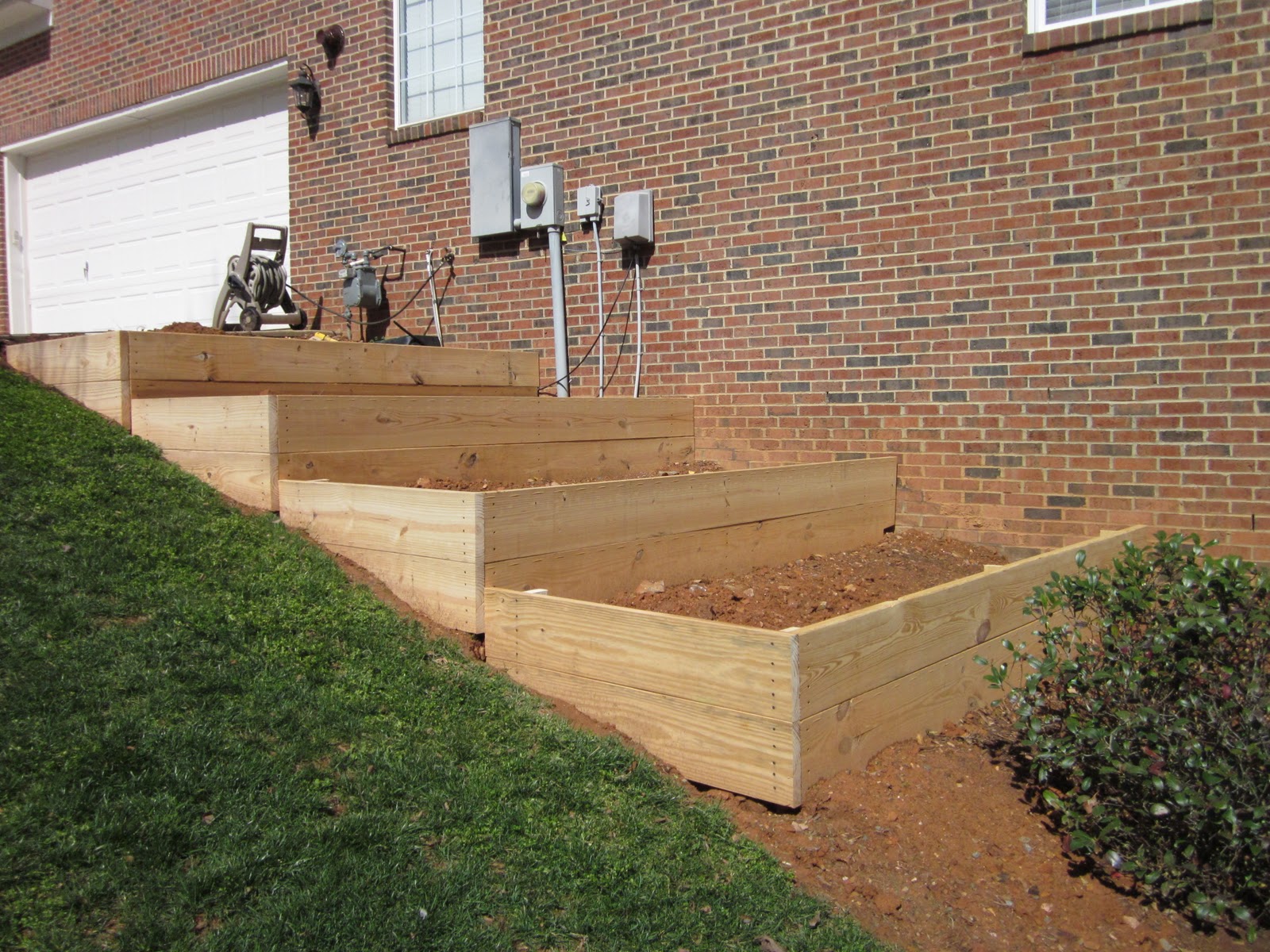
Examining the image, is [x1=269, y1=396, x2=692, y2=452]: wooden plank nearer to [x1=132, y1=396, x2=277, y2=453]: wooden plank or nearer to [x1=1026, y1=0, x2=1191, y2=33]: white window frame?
[x1=132, y1=396, x2=277, y2=453]: wooden plank

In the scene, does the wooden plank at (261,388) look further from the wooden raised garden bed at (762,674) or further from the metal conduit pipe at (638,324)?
the wooden raised garden bed at (762,674)

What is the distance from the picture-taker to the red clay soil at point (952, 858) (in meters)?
2.95

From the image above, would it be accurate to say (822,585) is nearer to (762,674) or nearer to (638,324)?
(762,674)

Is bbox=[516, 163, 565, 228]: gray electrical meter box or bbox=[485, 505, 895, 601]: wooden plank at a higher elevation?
bbox=[516, 163, 565, 228]: gray electrical meter box

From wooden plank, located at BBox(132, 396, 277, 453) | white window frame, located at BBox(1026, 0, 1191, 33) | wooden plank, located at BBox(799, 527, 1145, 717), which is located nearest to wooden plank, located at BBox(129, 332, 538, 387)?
wooden plank, located at BBox(132, 396, 277, 453)

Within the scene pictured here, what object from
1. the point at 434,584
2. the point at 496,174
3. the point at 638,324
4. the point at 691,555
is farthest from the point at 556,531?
the point at 496,174

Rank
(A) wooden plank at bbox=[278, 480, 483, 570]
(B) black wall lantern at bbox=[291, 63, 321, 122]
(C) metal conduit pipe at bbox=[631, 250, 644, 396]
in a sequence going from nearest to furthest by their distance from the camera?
(A) wooden plank at bbox=[278, 480, 483, 570] → (C) metal conduit pipe at bbox=[631, 250, 644, 396] → (B) black wall lantern at bbox=[291, 63, 321, 122]

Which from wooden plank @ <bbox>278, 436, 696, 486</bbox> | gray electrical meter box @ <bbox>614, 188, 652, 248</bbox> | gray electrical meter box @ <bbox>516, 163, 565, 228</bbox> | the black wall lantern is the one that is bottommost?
wooden plank @ <bbox>278, 436, 696, 486</bbox>

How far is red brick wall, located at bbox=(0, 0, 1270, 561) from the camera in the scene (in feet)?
18.0

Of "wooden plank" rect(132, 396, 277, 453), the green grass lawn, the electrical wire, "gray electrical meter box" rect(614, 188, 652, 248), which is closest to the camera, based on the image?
the green grass lawn

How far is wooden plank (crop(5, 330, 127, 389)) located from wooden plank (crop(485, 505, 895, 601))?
2760 millimetres

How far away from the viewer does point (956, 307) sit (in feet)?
20.4

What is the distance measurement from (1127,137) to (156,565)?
5.33 metres

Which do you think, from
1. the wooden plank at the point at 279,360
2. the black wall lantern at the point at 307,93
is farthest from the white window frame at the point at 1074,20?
the black wall lantern at the point at 307,93
